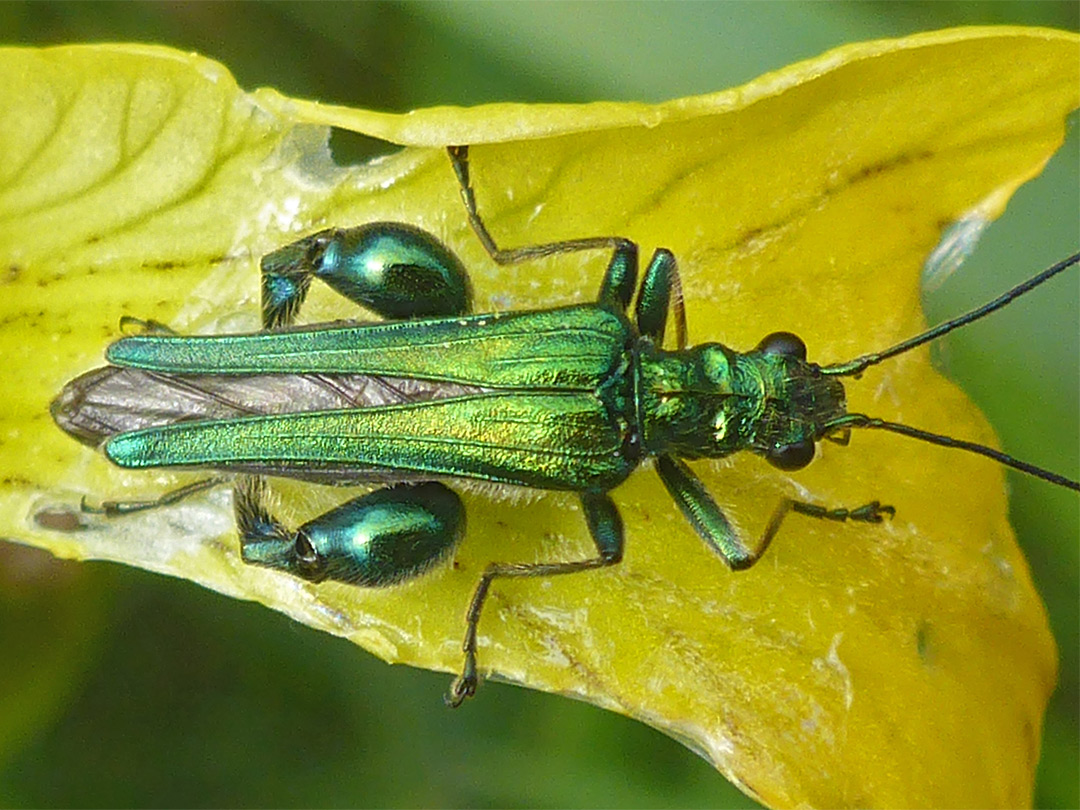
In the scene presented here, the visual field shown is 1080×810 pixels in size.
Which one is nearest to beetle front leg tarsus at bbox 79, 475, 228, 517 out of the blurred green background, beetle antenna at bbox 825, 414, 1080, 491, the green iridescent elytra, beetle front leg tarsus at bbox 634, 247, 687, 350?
the green iridescent elytra

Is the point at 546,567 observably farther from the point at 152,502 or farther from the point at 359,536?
the point at 152,502

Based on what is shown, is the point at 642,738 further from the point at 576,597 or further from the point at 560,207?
the point at 560,207

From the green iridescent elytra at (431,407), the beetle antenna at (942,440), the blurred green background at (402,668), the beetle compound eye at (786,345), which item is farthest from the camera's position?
the blurred green background at (402,668)

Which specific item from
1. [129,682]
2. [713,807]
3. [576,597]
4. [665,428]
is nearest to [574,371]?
[665,428]

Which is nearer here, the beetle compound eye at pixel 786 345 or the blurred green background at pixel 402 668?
the beetle compound eye at pixel 786 345

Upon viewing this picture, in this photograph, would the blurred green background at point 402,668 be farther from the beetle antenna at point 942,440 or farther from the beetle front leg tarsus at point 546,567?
the beetle front leg tarsus at point 546,567

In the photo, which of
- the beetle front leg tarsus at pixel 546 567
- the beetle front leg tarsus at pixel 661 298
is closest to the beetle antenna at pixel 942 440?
the beetle front leg tarsus at pixel 661 298

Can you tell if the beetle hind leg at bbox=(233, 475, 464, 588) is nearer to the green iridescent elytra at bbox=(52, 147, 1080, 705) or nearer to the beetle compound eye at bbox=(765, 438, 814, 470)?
the green iridescent elytra at bbox=(52, 147, 1080, 705)
